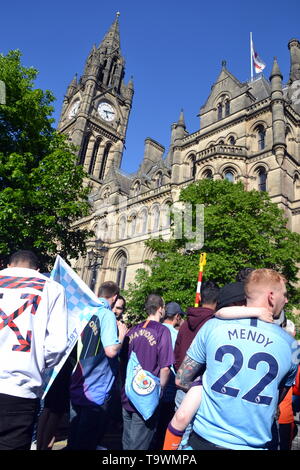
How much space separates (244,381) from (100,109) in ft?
173

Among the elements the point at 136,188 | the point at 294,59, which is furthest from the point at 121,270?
the point at 294,59

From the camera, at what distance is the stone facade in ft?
62.9

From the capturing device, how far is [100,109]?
48.7 metres

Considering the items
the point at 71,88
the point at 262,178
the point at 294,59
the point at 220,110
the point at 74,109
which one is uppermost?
the point at 71,88

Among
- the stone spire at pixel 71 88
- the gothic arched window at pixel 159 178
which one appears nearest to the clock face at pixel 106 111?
the stone spire at pixel 71 88

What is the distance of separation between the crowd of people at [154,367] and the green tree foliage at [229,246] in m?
8.56

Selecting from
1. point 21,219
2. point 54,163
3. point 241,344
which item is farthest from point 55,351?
point 54,163

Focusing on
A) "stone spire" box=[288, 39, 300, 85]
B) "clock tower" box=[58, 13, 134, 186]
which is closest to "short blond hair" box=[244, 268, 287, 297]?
"stone spire" box=[288, 39, 300, 85]

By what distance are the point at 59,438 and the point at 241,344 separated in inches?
177

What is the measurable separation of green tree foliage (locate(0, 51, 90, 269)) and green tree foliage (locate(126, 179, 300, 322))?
515 centimetres

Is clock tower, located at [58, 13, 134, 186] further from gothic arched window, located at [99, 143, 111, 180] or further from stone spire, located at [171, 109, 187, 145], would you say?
stone spire, located at [171, 109, 187, 145]

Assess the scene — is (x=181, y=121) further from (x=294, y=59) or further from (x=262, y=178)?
(x=294, y=59)

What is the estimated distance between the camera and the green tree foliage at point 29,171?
10.7 meters

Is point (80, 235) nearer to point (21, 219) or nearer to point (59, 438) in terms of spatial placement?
point (21, 219)
